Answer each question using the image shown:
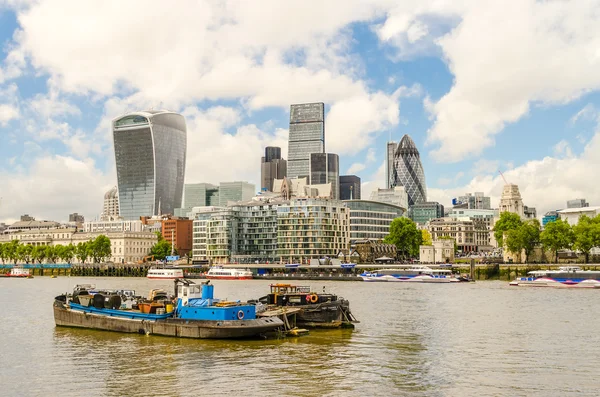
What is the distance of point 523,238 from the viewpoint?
171 metres

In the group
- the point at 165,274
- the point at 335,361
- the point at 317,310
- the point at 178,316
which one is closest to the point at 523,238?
the point at 165,274

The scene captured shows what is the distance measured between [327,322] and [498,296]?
45.3 metres

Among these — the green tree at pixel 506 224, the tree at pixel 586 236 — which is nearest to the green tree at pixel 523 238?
the green tree at pixel 506 224

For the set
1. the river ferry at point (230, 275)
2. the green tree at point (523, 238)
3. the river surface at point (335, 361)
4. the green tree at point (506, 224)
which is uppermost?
the green tree at point (506, 224)

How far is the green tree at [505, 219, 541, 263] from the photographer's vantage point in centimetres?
17138

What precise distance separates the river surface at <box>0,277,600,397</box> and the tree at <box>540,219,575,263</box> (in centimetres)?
10574

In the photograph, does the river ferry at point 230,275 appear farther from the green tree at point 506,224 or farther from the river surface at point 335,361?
the river surface at point 335,361

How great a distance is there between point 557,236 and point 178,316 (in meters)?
132

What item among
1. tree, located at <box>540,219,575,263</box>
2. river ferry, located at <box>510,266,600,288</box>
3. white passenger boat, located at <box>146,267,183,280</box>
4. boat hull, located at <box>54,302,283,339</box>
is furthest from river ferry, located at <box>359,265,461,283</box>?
boat hull, located at <box>54,302,283,339</box>

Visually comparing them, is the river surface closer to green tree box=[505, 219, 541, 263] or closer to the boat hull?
the boat hull

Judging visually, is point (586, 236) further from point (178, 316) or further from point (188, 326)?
point (188, 326)

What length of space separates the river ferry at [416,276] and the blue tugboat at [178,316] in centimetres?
9160

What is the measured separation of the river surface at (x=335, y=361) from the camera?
3547cm

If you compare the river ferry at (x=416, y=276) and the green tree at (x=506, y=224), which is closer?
the river ferry at (x=416, y=276)
